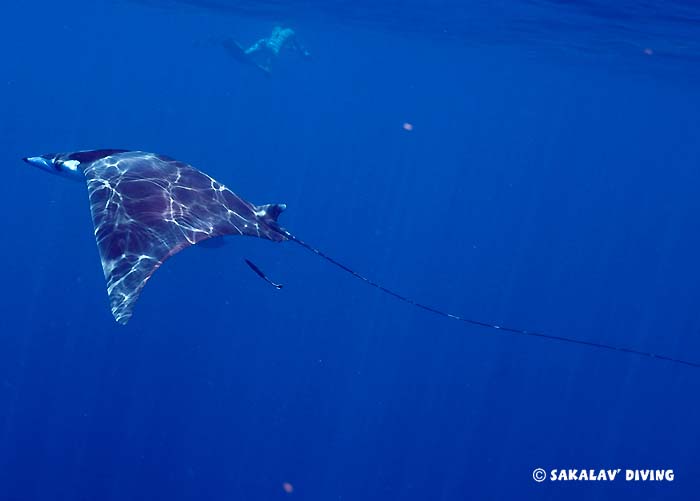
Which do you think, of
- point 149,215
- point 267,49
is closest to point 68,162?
point 149,215

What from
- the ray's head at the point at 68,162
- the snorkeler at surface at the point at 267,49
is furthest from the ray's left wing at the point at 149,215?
the snorkeler at surface at the point at 267,49

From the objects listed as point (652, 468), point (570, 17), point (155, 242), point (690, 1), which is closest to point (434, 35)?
point (570, 17)

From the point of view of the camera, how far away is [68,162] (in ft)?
24.2

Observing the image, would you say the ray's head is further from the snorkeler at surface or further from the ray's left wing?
the snorkeler at surface

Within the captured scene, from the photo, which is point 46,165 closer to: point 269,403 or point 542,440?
point 269,403

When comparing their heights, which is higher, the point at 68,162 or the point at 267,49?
the point at 68,162

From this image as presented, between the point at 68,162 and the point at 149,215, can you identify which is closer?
the point at 149,215

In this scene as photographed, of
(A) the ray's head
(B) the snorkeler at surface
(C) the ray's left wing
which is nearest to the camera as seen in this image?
(C) the ray's left wing

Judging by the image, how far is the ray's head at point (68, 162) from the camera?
7398mm

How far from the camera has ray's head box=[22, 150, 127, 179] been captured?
7.40 meters

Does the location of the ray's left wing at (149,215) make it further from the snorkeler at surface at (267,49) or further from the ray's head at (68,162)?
the snorkeler at surface at (267,49)

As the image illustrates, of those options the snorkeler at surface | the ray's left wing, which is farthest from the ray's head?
the snorkeler at surface

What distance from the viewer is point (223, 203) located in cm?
734

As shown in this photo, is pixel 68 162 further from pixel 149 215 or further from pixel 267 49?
pixel 267 49
